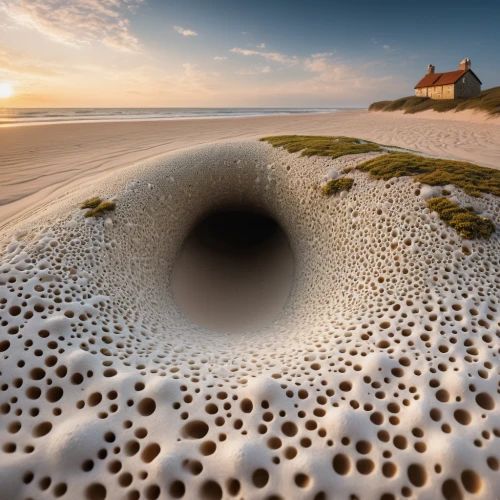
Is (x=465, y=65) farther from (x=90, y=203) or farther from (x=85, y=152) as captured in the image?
(x=90, y=203)

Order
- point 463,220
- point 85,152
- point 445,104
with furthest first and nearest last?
1. point 445,104
2. point 85,152
3. point 463,220

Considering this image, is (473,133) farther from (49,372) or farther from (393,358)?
(49,372)

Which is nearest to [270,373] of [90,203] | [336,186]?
[336,186]

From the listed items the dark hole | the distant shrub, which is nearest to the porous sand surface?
the dark hole

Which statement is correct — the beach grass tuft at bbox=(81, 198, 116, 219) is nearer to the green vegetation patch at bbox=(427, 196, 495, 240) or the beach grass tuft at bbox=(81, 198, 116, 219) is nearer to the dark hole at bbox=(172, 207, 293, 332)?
the dark hole at bbox=(172, 207, 293, 332)

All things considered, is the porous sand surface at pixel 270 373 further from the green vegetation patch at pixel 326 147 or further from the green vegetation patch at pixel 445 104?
the green vegetation patch at pixel 445 104

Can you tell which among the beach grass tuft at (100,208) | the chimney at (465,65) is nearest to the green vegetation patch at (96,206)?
the beach grass tuft at (100,208)
